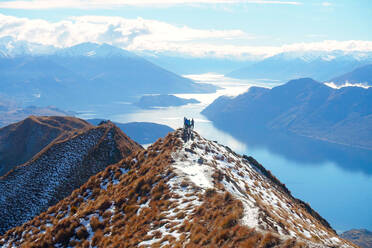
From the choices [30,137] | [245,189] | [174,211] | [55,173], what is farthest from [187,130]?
[30,137]

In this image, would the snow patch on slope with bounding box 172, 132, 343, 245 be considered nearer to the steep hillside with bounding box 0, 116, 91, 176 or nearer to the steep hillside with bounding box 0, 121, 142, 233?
the steep hillside with bounding box 0, 121, 142, 233

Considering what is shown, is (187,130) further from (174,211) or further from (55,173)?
(55,173)

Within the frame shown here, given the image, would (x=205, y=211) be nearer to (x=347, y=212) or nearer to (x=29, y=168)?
(x=29, y=168)

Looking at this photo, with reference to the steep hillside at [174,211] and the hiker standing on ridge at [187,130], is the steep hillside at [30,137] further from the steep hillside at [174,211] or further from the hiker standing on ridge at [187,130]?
the steep hillside at [174,211]

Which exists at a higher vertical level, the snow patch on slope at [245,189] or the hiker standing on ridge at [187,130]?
the hiker standing on ridge at [187,130]

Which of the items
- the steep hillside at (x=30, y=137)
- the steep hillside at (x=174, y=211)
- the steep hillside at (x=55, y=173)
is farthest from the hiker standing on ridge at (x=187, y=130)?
the steep hillside at (x=30, y=137)

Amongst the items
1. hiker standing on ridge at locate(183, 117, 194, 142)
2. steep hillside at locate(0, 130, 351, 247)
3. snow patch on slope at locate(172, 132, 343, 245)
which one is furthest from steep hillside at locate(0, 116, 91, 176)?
snow patch on slope at locate(172, 132, 343, 245)
